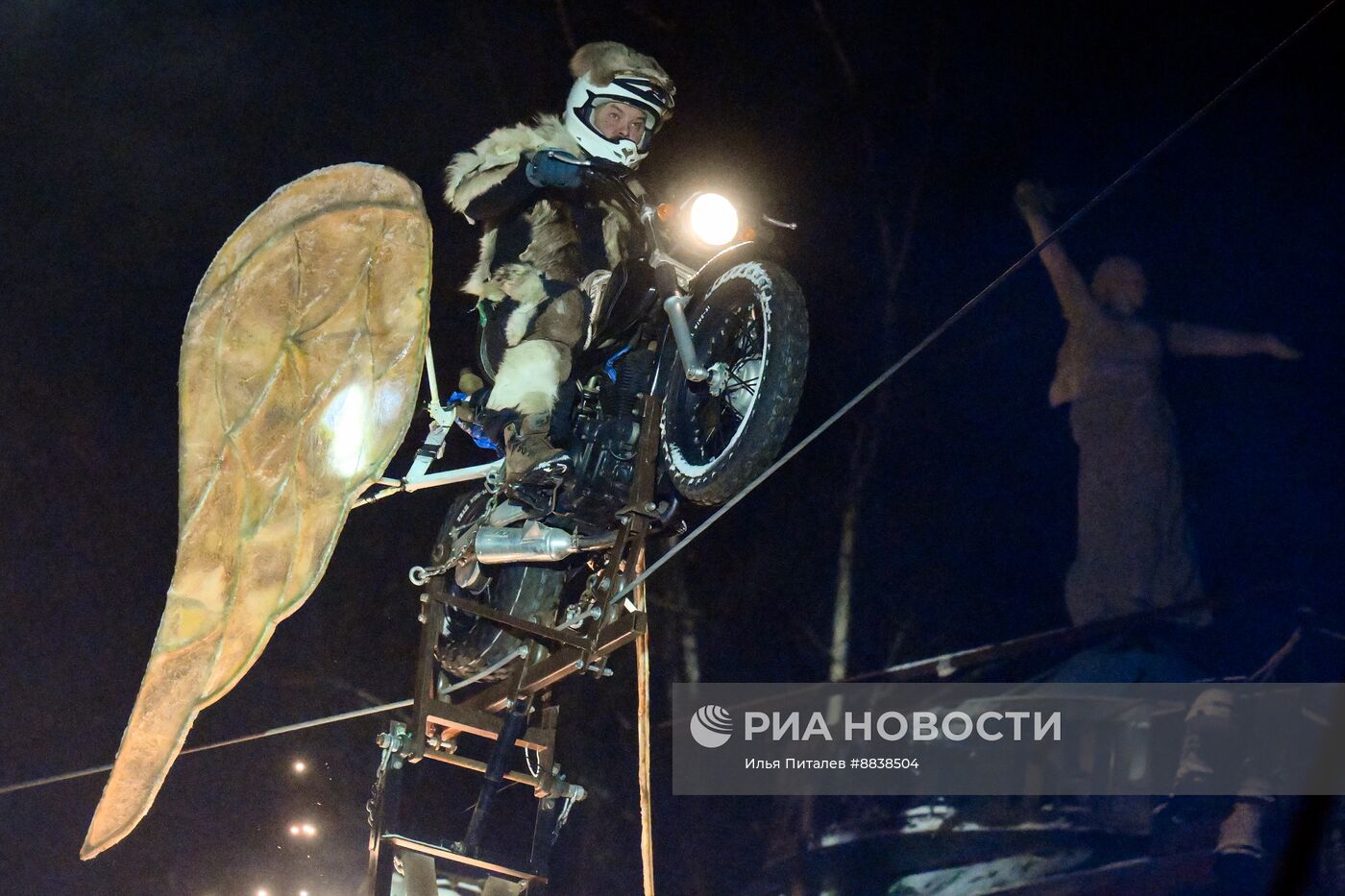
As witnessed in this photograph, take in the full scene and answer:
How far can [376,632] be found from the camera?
4125 millimetres

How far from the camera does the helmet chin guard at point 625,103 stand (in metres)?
3.63

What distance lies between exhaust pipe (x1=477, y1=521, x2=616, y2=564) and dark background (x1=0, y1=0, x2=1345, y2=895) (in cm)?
52

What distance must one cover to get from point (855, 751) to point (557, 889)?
1.01 meters

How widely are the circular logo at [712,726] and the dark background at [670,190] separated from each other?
22 centimetres

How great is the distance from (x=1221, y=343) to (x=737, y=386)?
107 cm

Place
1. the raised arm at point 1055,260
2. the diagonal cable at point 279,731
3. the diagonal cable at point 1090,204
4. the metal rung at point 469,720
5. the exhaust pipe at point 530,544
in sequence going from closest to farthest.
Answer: the diagonal cable at point 1090,204, the raised arm at point 1055,260, the exhaust pipe at point 530,544, the metal rung at point 469,720, the diagonal cable at point 279,731

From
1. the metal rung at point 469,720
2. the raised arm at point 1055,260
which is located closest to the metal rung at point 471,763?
the metal rung at point 469,720

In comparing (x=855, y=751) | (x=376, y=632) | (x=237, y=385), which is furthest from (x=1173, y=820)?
(x=237, y=385)

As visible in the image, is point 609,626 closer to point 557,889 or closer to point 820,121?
point 557,889

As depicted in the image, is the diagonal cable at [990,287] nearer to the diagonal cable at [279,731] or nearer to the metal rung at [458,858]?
the diagonal cable at [279,731]

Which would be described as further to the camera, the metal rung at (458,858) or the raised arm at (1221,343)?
the metal rung at (458,858)

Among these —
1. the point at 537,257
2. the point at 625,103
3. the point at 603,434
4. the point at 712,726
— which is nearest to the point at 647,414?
the point at 603,434

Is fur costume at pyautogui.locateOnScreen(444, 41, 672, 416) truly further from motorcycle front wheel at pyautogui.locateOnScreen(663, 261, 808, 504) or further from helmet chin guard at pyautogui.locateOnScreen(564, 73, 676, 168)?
motorcycle front wheel at pyautogui.locateOnScreen(663, 261, 808, 504)

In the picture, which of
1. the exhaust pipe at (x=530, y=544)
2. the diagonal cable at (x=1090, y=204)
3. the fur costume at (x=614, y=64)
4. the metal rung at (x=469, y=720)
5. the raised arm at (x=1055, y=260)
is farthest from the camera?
the fur costume at (x=614, y=64)
